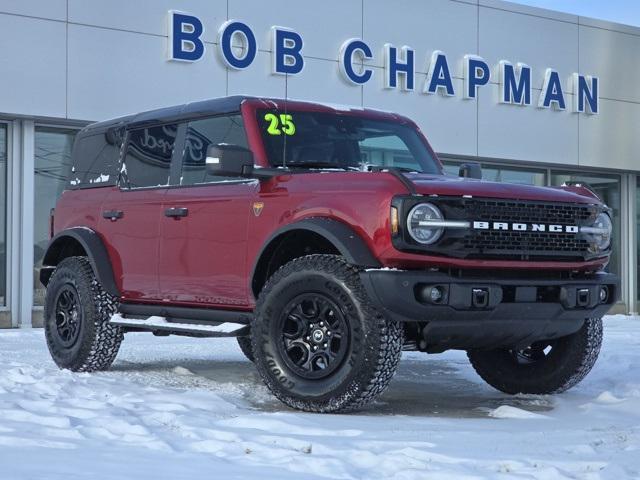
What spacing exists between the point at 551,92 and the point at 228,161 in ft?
45.9

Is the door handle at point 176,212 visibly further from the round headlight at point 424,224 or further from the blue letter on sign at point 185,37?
the blue letter on sign at point 185,37

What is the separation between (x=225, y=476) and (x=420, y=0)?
48.2 feet

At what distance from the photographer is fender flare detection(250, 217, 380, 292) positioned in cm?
603

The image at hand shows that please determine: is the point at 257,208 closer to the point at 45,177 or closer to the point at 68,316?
the point at 68,316

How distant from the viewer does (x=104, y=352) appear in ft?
27.2

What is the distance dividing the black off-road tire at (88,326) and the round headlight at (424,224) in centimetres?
311

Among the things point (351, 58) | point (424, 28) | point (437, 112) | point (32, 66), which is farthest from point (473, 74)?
point (32, 66)

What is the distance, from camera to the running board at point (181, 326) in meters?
6.88

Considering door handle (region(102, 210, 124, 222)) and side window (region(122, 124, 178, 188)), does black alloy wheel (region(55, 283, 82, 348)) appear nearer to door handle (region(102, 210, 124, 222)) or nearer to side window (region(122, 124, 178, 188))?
door handle (region(102, 210, 124, 222))

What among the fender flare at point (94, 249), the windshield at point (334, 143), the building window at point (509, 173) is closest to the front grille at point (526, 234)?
the windshield at point (334, 143)

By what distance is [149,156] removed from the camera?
8.12m

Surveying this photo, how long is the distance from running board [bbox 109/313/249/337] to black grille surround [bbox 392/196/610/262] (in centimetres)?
144

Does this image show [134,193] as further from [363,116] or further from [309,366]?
[309,366]

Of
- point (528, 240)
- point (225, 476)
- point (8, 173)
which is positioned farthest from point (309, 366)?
point (8, 173)
